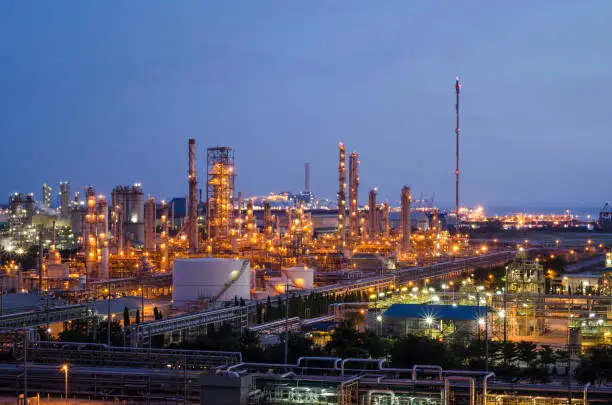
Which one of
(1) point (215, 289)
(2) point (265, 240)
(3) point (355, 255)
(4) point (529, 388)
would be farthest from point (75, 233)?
(4) point (529, 388)

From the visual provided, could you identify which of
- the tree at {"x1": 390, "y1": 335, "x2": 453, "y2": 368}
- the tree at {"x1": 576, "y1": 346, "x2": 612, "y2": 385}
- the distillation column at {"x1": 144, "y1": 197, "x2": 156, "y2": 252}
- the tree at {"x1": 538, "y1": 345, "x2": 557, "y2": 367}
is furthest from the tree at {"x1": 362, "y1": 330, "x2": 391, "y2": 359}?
the distillation column at {"x1": 144, "y1": 197, "x2": 156, "y2": 252}

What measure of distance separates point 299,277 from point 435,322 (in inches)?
582

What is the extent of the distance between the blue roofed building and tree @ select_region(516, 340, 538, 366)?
3.76 meters

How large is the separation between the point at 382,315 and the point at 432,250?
141 feet

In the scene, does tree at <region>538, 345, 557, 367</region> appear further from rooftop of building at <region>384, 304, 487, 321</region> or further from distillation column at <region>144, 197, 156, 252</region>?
distillation column at <region>144, 197, 156, 252</region>

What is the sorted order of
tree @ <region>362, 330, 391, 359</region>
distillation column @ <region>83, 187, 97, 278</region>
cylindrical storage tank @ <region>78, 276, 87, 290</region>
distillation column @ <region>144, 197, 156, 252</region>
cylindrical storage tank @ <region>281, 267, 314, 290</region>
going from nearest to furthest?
tree @ <region>362, 330, 391, 359</region>
cylindrical storage tank @ <region>78, 276, 87, 290</region>
cylindrical storage tank @ <region>281, 267, 314, 290</region>
distillation column @ <region>83, 187, 97, 278</region>
distillation column @ <region>144, 197, 156, 252</region>

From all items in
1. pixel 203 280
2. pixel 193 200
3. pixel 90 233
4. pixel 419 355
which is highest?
pixel 193 200

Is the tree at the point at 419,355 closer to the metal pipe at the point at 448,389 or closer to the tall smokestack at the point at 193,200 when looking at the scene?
the metal pipe at the point at 448,389

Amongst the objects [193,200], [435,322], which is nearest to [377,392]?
[435,322]

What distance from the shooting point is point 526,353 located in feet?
81.0

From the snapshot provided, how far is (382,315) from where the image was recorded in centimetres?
3100

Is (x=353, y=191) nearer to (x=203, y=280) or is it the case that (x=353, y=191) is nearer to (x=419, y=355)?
(x=203, y=280)

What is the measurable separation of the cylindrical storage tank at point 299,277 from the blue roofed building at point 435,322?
43.2 feet

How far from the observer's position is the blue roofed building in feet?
97.0
